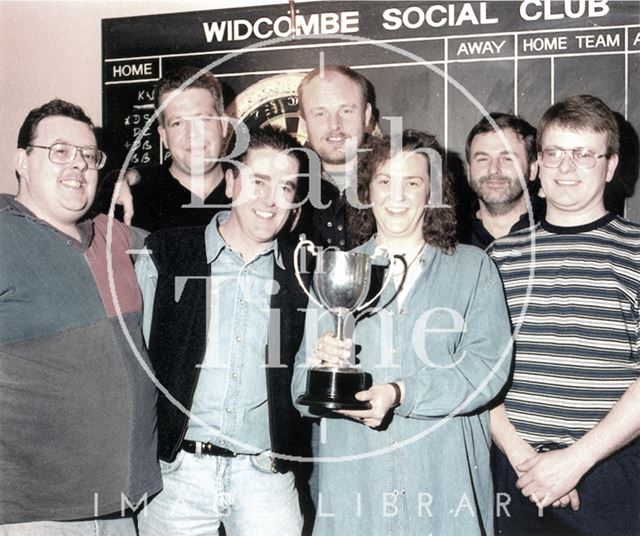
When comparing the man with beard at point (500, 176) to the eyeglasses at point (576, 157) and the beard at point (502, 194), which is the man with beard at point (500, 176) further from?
the eyeglasses at point (576, 157)

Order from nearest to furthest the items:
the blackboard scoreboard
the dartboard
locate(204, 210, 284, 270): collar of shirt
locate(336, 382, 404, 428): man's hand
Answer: locate(336, 382, 404, 428): man's hand → locate(204, 210, 284, 270): collar of shirt → the blackboard scoreboard → the dartboard

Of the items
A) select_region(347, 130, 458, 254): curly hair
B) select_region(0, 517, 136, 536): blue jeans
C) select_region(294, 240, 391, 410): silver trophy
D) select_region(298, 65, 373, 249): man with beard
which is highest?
select_region(298, 65, 373, 249): man with beard

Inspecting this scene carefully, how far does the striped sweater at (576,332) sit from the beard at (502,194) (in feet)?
2.11

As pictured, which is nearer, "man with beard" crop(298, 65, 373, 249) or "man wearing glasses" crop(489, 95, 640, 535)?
"man wearing glasses" crop(489, 95, 640, 535)

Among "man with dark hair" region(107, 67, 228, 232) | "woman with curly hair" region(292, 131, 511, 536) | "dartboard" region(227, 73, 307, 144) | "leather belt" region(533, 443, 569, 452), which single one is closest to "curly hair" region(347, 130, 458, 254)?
"woman with curly hair" region(292, 131, 511, 536)

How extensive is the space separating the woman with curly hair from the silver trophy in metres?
0.03

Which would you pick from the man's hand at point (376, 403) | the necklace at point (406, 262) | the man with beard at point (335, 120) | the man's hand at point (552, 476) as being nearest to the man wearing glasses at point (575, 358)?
the man's hand at point (552, 476)

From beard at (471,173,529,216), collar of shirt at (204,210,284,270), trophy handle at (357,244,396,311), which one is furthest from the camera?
beard at (471,173,529,216)

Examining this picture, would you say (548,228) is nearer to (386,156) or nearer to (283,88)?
(386,156)

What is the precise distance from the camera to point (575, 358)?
5.94ft

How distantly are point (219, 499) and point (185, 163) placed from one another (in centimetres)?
124

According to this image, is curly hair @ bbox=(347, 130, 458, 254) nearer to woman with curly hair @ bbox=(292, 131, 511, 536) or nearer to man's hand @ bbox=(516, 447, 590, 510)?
woman with curly hair @ bbox=(292, 131, 511, 536)

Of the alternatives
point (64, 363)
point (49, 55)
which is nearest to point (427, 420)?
point (64, 363)

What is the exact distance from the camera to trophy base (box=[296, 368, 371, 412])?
5.23 feet
